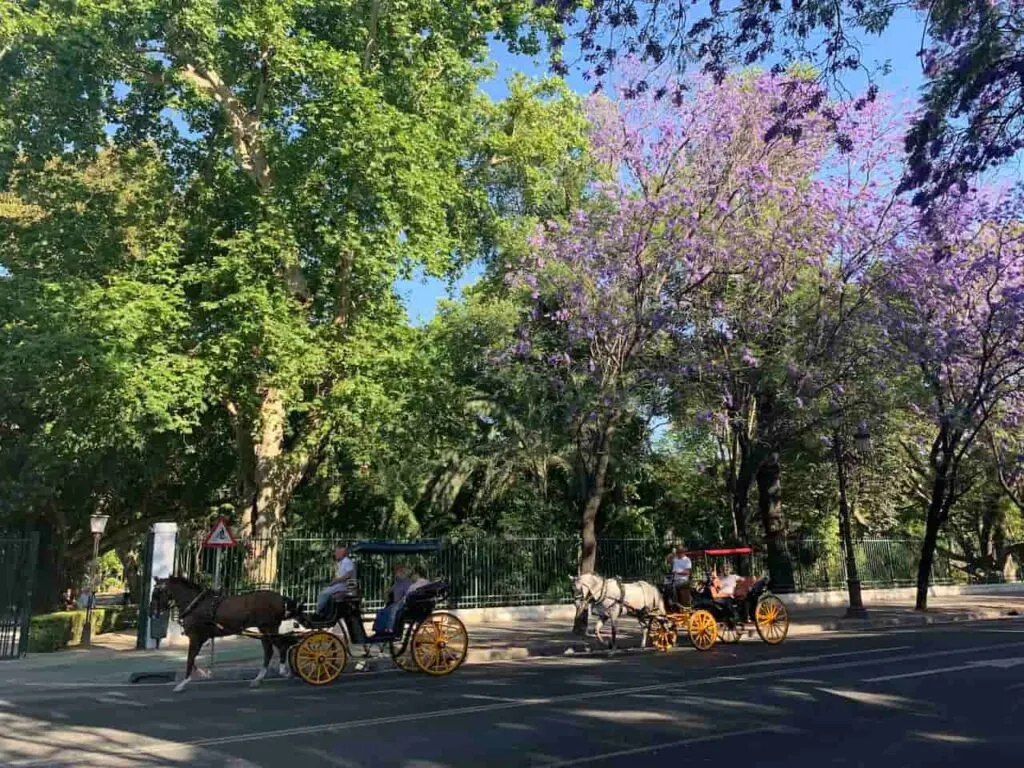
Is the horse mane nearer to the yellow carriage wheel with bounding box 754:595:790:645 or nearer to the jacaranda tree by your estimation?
the yellow carriage wheel with bounding box 754:595:790:645

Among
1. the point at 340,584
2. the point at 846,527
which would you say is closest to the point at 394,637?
the point at 340,584

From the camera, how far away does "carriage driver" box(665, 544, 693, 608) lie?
50.4 ft

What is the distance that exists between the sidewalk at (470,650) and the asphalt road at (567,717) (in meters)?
1.13

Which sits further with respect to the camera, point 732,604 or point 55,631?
point 55,631

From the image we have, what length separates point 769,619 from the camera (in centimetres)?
1587

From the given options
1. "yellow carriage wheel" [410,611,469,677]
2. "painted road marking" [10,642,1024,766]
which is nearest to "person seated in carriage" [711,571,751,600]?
"painted road marking" [10,642,1024,766]

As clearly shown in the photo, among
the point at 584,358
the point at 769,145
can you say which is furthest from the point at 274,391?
the point at 769,145

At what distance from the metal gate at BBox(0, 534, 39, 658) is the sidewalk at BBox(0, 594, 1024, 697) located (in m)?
0.52

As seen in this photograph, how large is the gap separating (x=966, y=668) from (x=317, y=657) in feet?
30.4

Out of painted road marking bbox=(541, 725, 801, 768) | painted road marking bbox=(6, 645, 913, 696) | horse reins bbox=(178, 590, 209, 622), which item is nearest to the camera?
painted road marking bbox=(541, 725, 801, 768)

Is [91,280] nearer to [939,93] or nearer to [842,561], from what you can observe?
[939,93]

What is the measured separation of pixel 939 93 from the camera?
9109 millimetres

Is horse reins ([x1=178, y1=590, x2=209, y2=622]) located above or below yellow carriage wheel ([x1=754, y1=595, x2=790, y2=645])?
above

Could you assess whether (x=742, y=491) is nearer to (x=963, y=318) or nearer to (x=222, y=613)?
(x=963, y=318)
